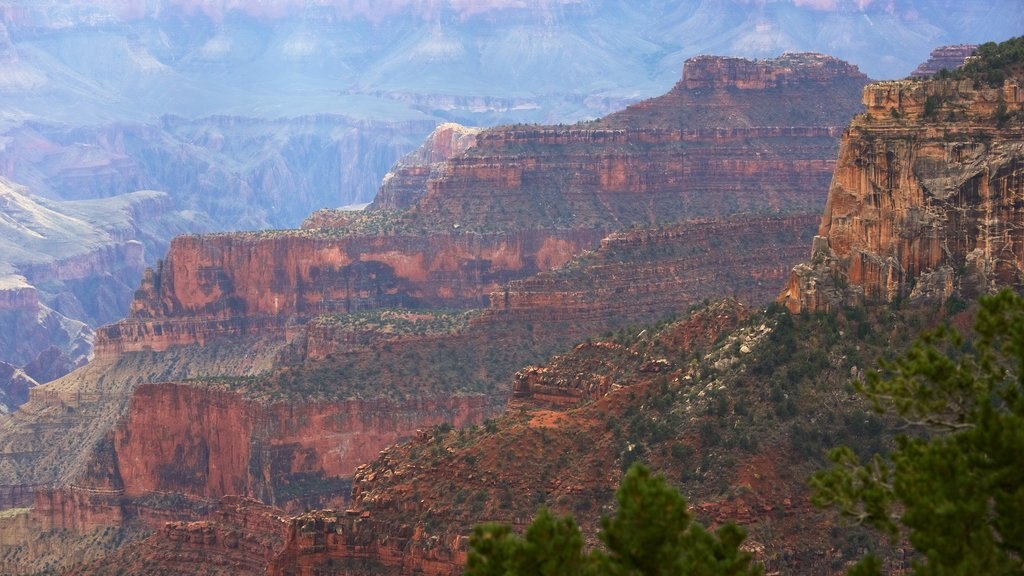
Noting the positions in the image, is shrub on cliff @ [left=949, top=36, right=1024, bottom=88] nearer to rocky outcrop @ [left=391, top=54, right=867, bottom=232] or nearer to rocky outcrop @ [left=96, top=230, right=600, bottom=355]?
rocky outcrop @ [left=391, top=54, right=867, bottom=232]

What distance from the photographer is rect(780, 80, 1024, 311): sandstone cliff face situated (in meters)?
63.5

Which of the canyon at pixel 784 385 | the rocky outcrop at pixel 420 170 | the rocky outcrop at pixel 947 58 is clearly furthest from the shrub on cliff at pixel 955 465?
the rocky outcrop at pixel 420 170


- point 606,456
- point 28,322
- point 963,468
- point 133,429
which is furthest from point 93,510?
point 28,322

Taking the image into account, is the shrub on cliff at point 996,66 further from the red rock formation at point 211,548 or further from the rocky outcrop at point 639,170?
the rocky outcrop at point 639,170

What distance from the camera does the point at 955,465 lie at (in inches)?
1556

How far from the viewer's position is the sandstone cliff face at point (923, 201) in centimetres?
6353

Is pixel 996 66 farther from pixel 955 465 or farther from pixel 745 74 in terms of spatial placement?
pixel 745 74

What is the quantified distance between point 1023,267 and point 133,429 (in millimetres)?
53822

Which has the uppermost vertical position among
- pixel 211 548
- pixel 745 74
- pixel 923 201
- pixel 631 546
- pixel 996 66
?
pixel 996 66

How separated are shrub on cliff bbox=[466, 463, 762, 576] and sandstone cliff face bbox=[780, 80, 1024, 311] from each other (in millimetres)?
25424

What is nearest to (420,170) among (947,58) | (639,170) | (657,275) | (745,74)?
(745,74)

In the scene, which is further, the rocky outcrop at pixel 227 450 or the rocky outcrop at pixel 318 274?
the rocky outcrop at pixel 318 274

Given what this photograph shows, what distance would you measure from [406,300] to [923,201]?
2897 inches

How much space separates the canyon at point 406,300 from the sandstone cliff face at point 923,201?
35.0 m
